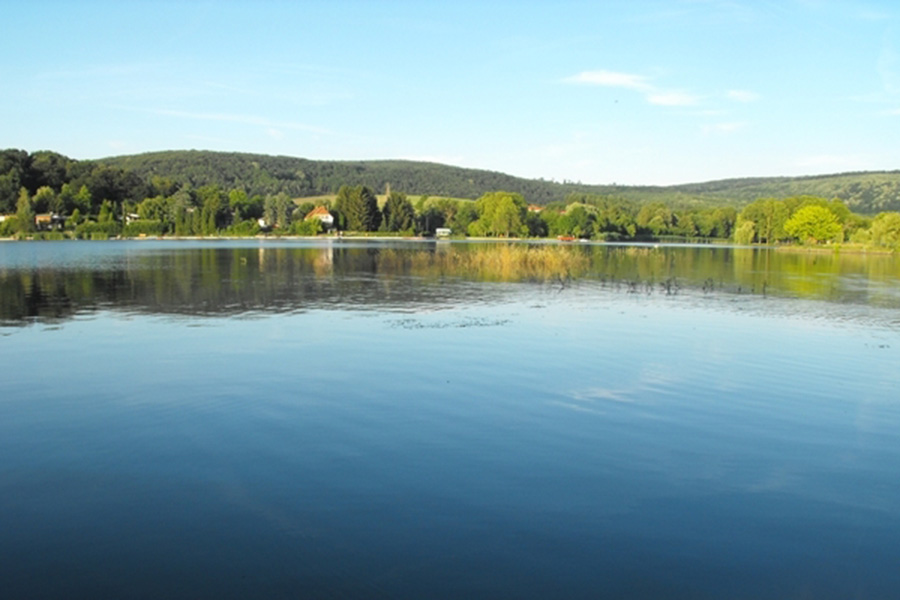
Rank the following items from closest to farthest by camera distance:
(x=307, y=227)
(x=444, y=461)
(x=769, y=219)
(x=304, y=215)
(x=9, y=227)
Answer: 1. (x=444, y=461)
2. (x=9, y=227)
3. (x=769, y=219)
4. (x=307, y=227)
5. (x=304, y=215)

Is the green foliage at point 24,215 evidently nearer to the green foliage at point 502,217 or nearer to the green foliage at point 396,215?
the green foliage at point 396,215

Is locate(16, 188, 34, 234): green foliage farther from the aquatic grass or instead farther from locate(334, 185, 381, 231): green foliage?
the aquatic grass

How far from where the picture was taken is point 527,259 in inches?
2212

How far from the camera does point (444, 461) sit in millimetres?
9906

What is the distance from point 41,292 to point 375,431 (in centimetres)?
2672

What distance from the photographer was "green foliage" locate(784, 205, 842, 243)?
123m

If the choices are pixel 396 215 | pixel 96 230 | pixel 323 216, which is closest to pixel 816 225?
pixel 396 215

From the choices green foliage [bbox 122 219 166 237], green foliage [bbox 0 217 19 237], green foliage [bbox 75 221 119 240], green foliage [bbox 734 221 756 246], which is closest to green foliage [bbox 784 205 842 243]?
green foliage [bbox 734 221 756 246]

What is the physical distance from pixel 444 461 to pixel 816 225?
131241 millimetres

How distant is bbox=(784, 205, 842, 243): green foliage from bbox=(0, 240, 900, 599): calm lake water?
113m

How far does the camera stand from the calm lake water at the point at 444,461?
22.7ft

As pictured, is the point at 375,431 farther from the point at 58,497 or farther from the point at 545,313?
the point at 545,313

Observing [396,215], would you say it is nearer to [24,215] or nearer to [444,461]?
[24,215]

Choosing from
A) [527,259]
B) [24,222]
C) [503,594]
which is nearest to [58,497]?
[503,594]
